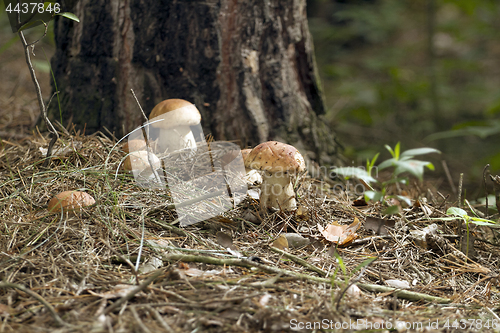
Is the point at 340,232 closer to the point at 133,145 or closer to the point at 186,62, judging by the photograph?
the point at 133,145

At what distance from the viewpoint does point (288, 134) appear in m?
2.93

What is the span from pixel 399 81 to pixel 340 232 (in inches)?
183

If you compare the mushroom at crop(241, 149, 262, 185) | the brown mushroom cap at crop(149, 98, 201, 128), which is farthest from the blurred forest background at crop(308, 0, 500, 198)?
the brown mushroom cap at crop(149, 98, 201, 128)

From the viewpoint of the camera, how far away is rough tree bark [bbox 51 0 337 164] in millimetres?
2652

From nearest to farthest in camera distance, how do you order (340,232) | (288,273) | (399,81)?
(288,273)
(340,232)
(399,81)

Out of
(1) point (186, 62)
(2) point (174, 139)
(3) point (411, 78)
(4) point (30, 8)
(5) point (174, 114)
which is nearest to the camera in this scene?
(4) point (30, 8)

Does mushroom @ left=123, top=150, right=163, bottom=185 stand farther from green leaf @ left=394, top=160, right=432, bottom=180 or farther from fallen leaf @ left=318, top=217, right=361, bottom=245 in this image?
green leaf @ left=394, top=160, right=432, bottom=180

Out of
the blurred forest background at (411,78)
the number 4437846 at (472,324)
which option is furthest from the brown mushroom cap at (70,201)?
the blurred forest background at (411,78)

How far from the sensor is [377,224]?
2.03m

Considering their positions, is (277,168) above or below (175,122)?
below

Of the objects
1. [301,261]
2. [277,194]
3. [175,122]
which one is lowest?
[301,261]

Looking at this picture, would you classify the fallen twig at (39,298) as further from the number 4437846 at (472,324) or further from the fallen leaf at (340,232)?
the number 4437846 at (472,324)

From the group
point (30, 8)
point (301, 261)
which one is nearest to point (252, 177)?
point (301, 261)

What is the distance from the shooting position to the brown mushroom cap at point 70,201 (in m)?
1.71
